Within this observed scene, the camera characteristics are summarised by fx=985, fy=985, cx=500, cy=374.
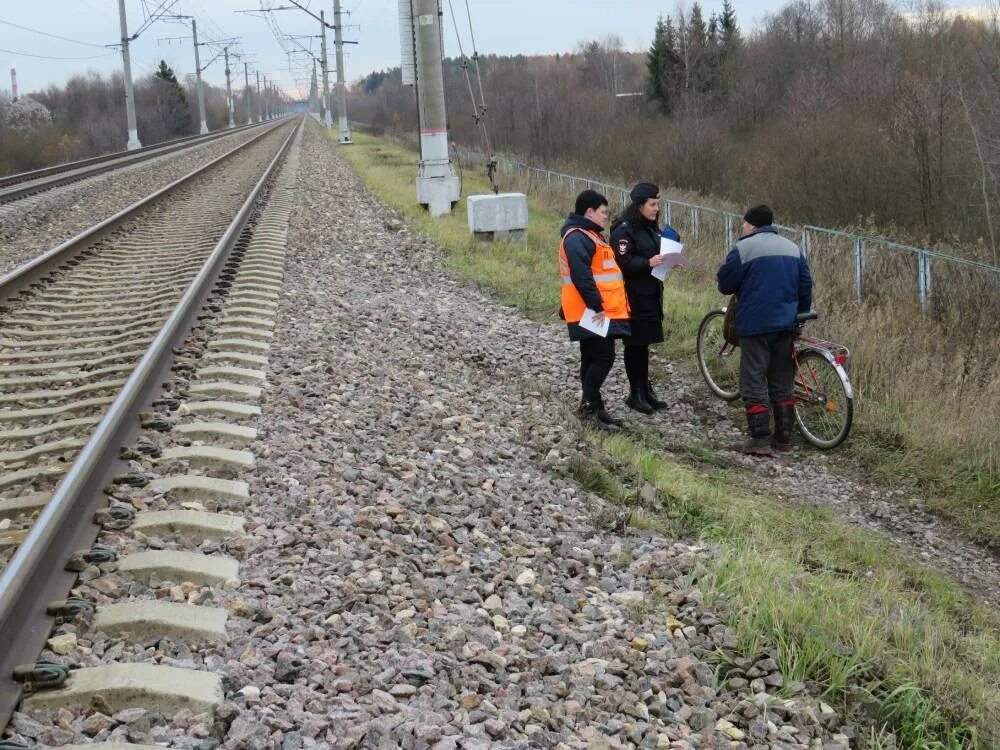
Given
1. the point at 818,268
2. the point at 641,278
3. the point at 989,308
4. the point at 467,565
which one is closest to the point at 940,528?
the point at 641,278

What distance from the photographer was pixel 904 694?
12.0ft

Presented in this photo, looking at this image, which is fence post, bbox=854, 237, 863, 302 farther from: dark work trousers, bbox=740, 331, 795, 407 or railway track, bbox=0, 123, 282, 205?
railway track, bbox=0, 123, 282, 205

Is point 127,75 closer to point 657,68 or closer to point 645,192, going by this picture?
A: point 657,68

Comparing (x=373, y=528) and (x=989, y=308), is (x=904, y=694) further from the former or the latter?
(x=989, y=308)

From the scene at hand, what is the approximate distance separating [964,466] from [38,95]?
97.6 meters

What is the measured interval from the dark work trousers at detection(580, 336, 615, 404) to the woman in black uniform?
0.54m

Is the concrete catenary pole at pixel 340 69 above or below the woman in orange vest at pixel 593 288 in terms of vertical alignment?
above

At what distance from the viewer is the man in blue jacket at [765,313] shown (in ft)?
24.8

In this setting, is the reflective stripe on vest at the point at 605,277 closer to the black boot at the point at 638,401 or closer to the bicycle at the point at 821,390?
the black boot at the point at 638,401

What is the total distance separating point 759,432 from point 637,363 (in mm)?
1212

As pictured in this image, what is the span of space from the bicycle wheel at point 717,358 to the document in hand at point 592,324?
187 centimetres

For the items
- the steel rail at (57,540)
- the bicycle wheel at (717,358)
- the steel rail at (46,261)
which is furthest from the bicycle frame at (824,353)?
the steel rail at (46,261)

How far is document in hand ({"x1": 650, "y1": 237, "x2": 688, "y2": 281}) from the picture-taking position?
775 cm

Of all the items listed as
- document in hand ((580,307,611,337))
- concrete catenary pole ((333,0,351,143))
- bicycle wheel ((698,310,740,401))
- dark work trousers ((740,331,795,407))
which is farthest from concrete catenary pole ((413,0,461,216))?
concrete catenary pole ((333,0,351,143))
